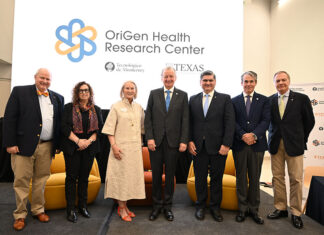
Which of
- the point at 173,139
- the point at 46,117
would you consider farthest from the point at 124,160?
the point at 46,117

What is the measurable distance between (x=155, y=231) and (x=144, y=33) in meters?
3.16

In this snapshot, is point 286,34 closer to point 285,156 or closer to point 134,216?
point 285,156

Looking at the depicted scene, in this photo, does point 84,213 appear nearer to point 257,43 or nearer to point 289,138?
point 289,138

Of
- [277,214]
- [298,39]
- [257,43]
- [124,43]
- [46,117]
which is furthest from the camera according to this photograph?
[257,43]

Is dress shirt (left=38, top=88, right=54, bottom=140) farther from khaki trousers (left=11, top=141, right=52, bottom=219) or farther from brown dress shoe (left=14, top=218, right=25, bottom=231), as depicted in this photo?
brown dress shoe (left=14, top=218, right=25, bottom=231)

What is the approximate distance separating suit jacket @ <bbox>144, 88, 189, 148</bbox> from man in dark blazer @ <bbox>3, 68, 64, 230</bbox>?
3.36 ft

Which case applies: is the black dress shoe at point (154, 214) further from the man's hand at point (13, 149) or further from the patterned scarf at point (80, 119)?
the man's hand at point (13, 149)

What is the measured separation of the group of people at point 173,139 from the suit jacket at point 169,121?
1 cm

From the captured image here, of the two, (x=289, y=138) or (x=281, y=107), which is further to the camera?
(x=281, y=107)

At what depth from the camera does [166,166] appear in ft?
7.90

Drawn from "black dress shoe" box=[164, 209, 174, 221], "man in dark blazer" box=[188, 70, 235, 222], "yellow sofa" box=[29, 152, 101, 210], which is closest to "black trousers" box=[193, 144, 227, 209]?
"man in dark blazer" box=[188, 70, 235, 222]

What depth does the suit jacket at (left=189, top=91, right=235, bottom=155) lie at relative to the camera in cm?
234

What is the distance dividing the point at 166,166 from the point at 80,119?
1062 mm

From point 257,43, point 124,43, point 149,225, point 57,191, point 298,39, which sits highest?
point 257,43
